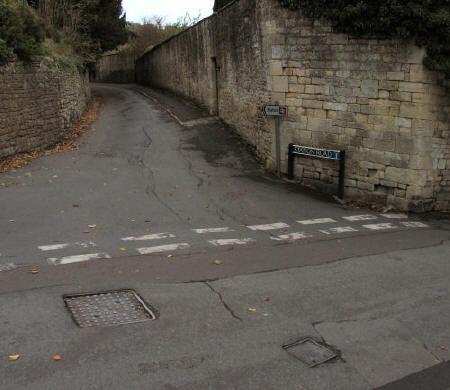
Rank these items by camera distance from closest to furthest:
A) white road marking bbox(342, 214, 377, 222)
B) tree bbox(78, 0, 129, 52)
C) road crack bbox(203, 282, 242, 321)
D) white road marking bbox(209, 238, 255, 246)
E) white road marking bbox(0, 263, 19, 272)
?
road crack bbox(203, 282, 242, 321)
white road marking bbox(0, 263, 19, 272)
white road marking bbox(209, 238, 255, 246)
white road marking bbox(342, 214, 377, 222)
tree bbox(78, 0, 129, 52)

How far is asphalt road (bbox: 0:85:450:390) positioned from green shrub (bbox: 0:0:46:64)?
414 cm

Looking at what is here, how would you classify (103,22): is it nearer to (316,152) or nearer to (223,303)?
(316,152)

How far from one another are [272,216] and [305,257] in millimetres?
2578

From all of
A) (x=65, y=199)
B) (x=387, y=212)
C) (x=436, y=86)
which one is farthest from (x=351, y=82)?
(x=65, y=199)

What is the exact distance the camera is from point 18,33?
13.6 meters

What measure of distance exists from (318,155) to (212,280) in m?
6.92

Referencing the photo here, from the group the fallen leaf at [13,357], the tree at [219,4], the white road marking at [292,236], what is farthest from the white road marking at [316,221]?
the tree at [219,4]

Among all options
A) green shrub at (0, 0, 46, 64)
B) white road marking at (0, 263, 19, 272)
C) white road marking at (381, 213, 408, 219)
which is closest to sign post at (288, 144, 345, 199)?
white road marking at (381, 213, 408, 219)

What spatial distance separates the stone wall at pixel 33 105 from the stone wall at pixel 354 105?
6.77 meters

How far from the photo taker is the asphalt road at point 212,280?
4.14m

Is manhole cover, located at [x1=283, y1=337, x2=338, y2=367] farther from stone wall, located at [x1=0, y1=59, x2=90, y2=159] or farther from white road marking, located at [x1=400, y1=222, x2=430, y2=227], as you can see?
stone wall, located at [x1=0, y1=59, x2=90, y2=159]

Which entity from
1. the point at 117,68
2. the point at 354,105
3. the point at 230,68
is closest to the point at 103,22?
the point at 230,68

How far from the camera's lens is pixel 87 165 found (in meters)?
13.0

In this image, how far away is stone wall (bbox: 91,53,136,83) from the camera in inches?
1727
